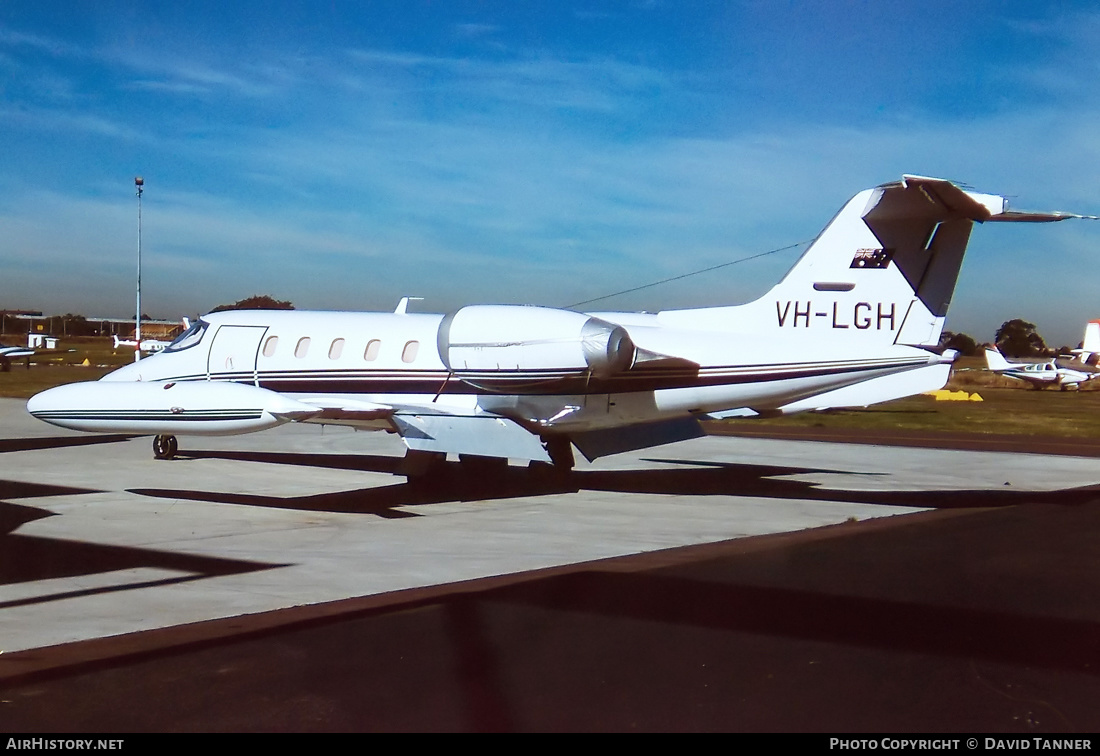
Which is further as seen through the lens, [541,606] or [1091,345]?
[1091,345]

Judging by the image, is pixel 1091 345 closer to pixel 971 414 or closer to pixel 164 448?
pixel 971 414

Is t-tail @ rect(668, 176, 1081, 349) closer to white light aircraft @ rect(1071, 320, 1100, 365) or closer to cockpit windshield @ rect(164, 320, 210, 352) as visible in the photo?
cockpit windshield @ rect(164, 320, 210, 352)

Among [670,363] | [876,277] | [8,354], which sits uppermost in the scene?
[876,277]

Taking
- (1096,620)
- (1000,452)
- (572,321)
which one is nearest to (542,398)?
(572,321)

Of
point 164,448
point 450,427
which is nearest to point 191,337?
point 164,448

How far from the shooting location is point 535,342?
13.6 metres

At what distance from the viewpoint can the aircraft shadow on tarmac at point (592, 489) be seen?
50.6ft

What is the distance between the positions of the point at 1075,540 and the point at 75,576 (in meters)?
10.3

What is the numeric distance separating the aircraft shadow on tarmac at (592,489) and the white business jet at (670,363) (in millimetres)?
1275

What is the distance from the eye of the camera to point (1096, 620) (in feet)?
27.2

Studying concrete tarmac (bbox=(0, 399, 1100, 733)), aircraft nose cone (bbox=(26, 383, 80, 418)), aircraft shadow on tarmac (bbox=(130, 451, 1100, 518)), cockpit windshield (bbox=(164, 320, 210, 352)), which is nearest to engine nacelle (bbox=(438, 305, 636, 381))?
concrete tarmac (bbox=(0, 399, 1100, 733))

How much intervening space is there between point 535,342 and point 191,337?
7.42 m
